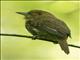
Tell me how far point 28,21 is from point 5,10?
1.34 ft

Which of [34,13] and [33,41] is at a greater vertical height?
[34,13]

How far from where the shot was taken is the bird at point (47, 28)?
2.38 ft

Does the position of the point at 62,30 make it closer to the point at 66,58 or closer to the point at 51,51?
the point at 66,58

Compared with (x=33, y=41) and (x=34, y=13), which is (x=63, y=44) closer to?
(x=34, y=13)

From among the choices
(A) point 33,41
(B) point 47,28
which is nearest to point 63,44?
(B) point 47,28

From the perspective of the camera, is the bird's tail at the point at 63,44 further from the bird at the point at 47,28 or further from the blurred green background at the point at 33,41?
the blurred green background at the point at 33,41

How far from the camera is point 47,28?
79cm

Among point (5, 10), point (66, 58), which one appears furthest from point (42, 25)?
point (5, 10)

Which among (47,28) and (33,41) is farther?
(33,41)

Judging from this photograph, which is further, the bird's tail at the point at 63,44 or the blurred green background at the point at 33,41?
the blurred green background at the point at 33,41

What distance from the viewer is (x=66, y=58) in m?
0.94

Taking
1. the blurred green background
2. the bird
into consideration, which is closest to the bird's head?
the bird

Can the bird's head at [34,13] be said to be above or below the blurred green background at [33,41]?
above

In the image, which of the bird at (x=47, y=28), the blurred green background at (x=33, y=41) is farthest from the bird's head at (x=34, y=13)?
the blurred green background at (x=33, y=41)
